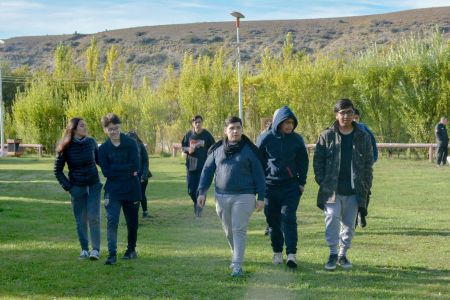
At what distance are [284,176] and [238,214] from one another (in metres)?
0.86

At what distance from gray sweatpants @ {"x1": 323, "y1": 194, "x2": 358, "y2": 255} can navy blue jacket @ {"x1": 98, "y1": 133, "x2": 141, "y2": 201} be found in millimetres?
2467

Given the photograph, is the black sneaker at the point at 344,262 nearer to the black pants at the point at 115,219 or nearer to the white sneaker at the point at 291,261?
the white sneaker at the point at 291,261

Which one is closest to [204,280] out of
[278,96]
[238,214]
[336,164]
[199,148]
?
[238,214]

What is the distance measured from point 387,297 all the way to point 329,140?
6.75 ft

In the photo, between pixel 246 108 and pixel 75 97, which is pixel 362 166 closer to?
pixel 246 108

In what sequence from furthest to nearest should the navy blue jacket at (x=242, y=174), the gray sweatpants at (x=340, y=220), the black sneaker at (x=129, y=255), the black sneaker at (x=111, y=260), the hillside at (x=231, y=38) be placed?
the hillside at (x=231, y=38)
the black sneaker at (x=129, y=255)
the black sneaker at (x=111, y=260)
the gray sweatpants at (x=340, y=220)
the navy blue jacket at (x=242, y=174)

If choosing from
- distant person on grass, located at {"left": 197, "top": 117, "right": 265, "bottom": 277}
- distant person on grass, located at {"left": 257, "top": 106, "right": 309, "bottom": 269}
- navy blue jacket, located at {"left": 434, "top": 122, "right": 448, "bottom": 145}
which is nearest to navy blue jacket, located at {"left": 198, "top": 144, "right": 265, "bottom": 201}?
distant person on grass, located at {"left": 197, "top": 117, "right": 265, "bottom": 277}

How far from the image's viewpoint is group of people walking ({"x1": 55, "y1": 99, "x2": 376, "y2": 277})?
28.0ft

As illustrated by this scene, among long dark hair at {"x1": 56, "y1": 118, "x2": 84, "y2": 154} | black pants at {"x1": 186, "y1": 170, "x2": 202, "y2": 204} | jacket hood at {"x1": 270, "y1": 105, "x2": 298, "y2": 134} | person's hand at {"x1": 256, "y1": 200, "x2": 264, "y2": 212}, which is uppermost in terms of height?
jacket hood at {"x1": 270, "y1": 105, "x2": 298, "y2": 134}

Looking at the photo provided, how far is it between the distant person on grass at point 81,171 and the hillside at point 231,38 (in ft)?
284

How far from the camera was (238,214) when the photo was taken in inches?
333

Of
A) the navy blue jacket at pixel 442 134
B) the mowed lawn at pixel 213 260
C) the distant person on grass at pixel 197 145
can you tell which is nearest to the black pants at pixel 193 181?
the distant person on grass at pixel 197 145

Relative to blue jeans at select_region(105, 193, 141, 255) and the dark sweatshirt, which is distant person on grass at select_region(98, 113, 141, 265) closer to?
blue jeans at select_region(105, 193, 141, 255)

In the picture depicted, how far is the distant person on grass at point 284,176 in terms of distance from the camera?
895 centimetres
